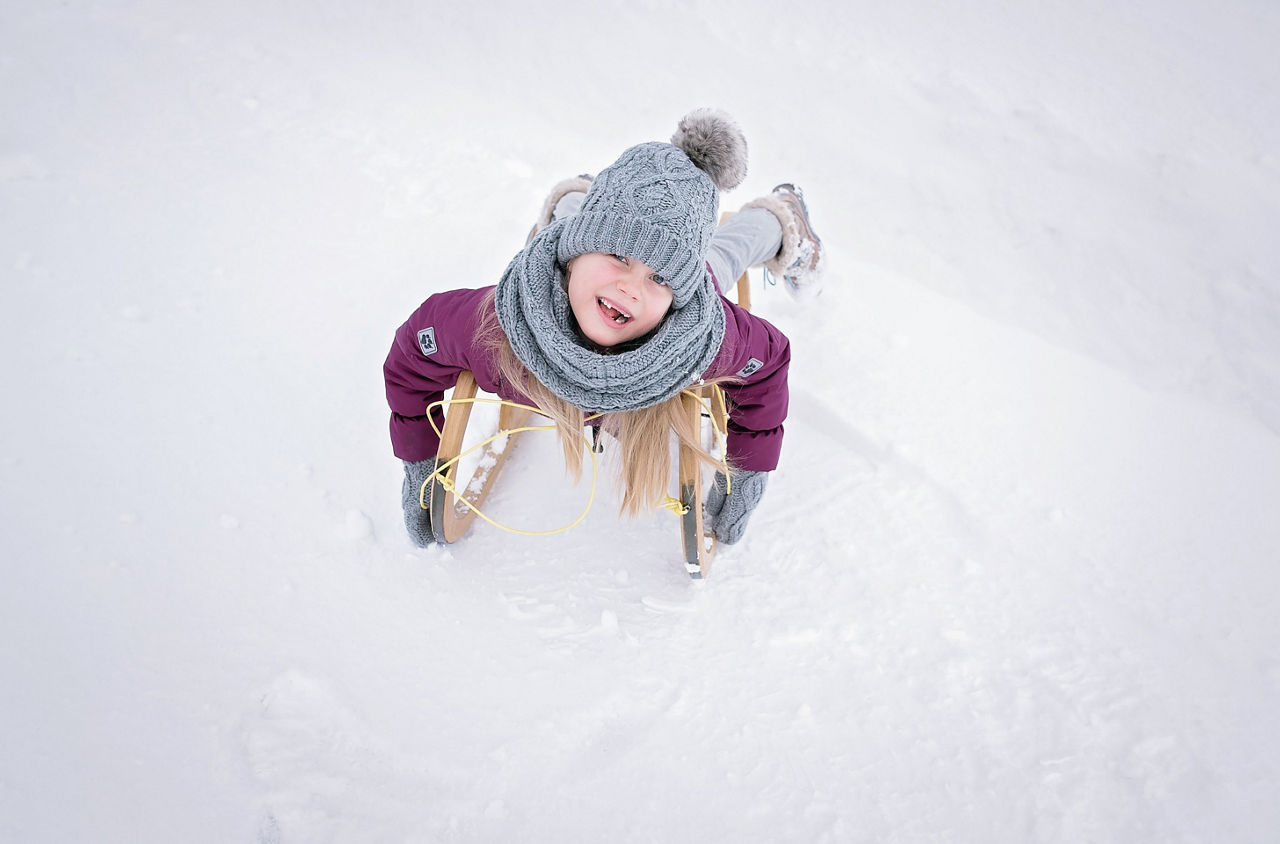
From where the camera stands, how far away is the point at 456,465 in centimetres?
118

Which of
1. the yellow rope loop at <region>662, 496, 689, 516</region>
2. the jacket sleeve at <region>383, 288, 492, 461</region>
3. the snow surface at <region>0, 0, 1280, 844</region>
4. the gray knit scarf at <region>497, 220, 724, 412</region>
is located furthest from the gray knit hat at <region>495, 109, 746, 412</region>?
the snow surface at <region>0, 0, 1280, 844</region>

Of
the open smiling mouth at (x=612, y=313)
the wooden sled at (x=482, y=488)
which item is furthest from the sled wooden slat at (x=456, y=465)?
the open smiling mouth at (x=612, y=313)

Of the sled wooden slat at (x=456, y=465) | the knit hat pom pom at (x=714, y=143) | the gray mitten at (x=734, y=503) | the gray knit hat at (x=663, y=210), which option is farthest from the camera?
the gray mitten at (x=734, y=503)

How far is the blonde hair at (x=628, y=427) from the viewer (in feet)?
3.49

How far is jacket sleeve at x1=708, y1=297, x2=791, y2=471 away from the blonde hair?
0.10m

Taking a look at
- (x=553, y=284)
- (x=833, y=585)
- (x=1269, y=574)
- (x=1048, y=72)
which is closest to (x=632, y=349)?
(x=553, y=284)

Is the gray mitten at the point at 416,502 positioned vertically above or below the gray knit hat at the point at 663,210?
below

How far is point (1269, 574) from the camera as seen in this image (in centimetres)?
126

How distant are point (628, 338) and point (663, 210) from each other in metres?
0.17

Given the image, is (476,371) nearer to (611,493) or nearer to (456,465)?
(456,465)

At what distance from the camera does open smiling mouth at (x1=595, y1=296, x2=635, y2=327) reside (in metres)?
0.95

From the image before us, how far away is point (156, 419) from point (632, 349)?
95cm

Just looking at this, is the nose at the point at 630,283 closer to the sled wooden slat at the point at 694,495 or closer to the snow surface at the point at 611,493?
the sled wooden slat at the point at 694,495

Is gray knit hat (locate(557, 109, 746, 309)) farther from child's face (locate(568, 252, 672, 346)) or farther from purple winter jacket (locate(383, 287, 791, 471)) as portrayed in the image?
purple winter jacket (locate(383, 287, 791, 471))
